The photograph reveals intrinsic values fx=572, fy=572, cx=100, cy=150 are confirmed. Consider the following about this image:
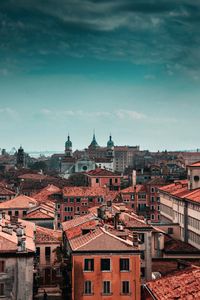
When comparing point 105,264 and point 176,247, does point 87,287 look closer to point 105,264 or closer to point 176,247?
point 105,264

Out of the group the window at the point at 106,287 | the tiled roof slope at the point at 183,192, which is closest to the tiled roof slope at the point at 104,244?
the window at the point at 106,287

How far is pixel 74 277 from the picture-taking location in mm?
42781

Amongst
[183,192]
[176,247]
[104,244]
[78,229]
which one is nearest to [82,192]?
[183,192]

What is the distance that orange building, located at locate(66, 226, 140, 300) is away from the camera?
42.8 meters

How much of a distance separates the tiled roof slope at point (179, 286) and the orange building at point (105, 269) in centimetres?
667

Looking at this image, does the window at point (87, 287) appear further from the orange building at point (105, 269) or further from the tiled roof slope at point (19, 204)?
the tiled roof slope at point (19, 204)

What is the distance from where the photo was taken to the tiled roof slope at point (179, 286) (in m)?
32.0

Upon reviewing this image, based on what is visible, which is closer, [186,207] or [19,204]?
[186,207]

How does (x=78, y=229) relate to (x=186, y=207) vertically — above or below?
below

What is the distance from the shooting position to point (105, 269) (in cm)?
4316

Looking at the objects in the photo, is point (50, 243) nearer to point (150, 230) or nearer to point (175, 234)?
point (150, 230)

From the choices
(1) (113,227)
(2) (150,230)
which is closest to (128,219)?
(2) (150,230)

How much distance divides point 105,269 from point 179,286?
10487 millimetres

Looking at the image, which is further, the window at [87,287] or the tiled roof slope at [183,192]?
the tiled roof slope at [183,192]
